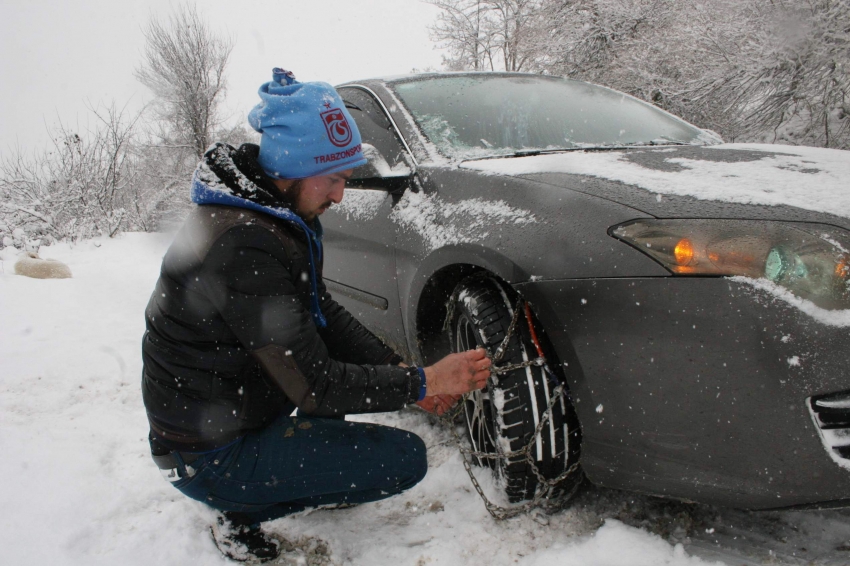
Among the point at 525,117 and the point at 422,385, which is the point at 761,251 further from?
the point at 525,117

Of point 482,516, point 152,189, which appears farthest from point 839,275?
point 152,189

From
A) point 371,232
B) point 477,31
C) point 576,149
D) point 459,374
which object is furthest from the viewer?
point 477,31

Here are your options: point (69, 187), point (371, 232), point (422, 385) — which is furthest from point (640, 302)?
point (69, 187)

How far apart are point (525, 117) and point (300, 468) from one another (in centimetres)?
159

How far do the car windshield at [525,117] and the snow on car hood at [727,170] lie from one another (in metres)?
0.27

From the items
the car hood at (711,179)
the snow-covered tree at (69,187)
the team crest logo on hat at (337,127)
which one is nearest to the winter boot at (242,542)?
the team crest logo on hat at (337,127)

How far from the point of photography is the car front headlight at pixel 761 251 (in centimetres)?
110

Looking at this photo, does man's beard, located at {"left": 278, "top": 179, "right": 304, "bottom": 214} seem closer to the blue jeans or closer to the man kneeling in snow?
the man kneeling in snow

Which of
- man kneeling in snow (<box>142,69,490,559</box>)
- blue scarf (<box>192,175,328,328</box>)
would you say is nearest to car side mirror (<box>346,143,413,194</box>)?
man kneeling in snow (<box>142,69,490,559</box>)

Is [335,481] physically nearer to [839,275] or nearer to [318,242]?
[318,242]

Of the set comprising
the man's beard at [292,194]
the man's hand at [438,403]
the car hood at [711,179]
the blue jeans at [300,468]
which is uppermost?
the man's beard at [292,194]

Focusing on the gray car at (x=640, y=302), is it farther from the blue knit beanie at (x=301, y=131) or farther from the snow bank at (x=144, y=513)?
the blue knit beanie at (x=301, y=131)

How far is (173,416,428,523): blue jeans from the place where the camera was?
161 cm

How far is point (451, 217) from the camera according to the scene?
1.78 m
